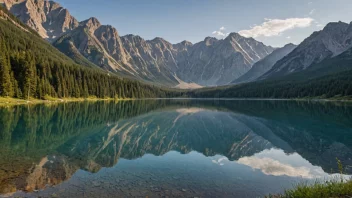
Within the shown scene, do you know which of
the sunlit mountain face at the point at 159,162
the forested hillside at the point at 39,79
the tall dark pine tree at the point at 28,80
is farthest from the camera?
the tall dark pine tree at the point at 28,80

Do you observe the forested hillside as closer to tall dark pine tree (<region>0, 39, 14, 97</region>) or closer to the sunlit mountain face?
tall dark pine tree (<region>0, 39, 14, 97</region>)

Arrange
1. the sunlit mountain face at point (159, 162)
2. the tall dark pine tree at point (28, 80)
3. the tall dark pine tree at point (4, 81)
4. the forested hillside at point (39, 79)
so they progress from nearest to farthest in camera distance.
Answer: the sunlit mountain face at point (159, 162) → the tall dark pine tree at point (4, 81) → the forested hillside at point (39, 79) → the tall dark pine tree at point (28, 80)

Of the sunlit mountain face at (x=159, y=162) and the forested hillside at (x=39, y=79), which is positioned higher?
the forested hillside at (x=39, y=79)

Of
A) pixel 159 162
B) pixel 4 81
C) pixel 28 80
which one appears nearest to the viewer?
pixel 159 162

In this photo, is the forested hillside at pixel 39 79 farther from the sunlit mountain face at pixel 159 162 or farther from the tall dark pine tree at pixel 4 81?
the sunlit mountain face at pixel 159 162

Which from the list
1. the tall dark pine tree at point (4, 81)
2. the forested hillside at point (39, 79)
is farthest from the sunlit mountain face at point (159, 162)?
Answer: the forested hillside at point (39, 79)

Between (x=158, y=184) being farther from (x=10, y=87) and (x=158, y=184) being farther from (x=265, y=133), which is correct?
(x=10, y=87)

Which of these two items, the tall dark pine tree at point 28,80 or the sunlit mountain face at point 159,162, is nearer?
the sunlit mountain face at point 159,162

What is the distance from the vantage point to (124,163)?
88.0ft

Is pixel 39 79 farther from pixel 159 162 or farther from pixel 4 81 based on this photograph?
pixel 159 162

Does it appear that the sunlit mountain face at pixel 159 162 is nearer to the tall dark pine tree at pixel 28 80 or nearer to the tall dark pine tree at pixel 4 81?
the tall dark pine tree at pixel 4 81

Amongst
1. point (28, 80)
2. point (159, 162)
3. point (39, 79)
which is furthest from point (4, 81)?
point (159, 162)

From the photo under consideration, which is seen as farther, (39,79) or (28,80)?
(39,79)

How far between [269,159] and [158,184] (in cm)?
1690
